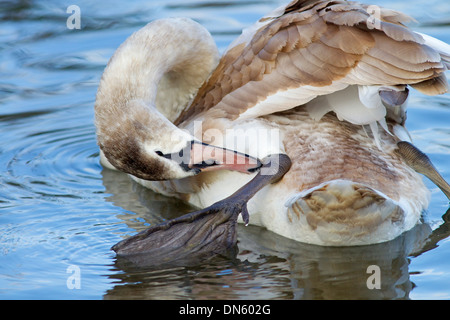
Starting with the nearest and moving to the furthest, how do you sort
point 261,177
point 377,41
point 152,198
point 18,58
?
1. point 377,41
2. point 261,177
3. point 152,198
4. point 18,58

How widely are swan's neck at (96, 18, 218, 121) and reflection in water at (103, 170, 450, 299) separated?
3.95 ft

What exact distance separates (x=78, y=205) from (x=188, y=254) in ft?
4.38

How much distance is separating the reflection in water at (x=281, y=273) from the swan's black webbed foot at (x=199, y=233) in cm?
10

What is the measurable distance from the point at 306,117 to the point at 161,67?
1217mm

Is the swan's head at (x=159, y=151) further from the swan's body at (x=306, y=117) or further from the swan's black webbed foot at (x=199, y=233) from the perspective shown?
the swan's black webbed foot at (x=199, y=233)

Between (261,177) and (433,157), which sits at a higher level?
(433,157)

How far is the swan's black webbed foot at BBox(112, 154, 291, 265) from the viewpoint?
5734 mm

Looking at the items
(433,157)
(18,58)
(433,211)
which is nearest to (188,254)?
(433,211)

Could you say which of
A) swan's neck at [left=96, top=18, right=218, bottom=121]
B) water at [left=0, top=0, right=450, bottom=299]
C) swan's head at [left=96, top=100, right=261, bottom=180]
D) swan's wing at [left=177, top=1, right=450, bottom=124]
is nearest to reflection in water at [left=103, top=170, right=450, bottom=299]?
water at [left=0, top=0, right=450, bottom=299]

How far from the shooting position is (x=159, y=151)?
591 centimetres

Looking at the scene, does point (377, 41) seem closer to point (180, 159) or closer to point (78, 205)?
point (180, 159)

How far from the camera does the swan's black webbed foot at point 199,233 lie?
18.8ft

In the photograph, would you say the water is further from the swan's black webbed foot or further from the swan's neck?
the swan's neck

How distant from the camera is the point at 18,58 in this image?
10258 millimetres
